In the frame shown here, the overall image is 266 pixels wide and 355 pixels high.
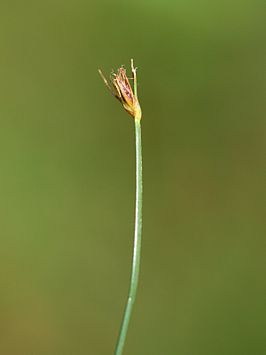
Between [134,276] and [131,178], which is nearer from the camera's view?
[134,276]

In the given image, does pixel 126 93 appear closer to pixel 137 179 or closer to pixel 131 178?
pixel 137 179

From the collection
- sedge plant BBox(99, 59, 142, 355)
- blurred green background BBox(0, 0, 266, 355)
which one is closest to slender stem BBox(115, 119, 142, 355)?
sedge plant BBox(99, 59, 142, 355)

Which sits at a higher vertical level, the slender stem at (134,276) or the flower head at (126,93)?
the flower head at (126,93)

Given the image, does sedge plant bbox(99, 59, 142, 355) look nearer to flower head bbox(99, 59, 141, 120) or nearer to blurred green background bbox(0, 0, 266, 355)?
flower head bbox(99, 59, 141, 120)

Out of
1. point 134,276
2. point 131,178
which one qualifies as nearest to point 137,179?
Result: point 134,276

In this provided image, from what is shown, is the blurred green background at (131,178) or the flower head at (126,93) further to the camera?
the blurred green background at (131,178)

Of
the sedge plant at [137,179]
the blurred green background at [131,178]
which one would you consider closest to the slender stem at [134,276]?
the sedge plant at [137,179]

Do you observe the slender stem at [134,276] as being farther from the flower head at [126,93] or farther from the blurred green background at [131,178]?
the blurred green background at [131,178]

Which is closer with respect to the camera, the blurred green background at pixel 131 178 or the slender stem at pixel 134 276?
the slender stem at pixel 134 276

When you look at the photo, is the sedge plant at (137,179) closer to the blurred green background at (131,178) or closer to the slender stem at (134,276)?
the slender stem at (134,276)
